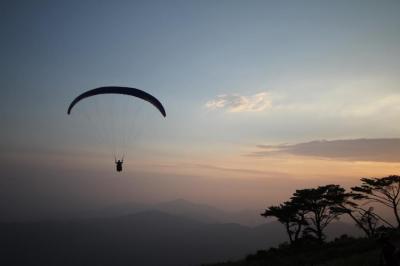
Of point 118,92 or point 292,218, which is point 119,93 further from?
point 292,218

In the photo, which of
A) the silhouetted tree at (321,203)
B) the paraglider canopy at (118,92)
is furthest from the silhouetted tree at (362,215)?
the paraglider canopy at (118,92)

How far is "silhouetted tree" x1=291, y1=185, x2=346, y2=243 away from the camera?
35406 mm

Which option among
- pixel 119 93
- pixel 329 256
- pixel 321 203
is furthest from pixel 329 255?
pixel 119 93

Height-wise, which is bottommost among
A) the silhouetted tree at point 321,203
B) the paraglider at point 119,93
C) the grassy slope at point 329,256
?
the grassy slope at point 329,256

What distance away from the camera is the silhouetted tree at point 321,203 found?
35406 millimetres

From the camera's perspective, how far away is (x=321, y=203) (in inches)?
1394

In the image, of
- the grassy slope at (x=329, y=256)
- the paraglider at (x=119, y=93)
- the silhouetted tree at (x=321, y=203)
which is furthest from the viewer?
the silhouetted tree at (x=321, y=203)

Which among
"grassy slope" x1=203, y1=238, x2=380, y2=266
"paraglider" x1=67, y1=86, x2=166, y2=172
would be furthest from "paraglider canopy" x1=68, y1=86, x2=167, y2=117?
"grassy slope" x1=203, y1=238, x2=380, y2=266

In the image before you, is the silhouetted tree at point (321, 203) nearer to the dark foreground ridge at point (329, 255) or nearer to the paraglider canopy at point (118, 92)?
Answer: the dark foreground ridge at point (329, 255)

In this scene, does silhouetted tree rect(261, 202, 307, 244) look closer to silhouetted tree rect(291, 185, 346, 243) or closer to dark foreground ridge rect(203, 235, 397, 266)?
silhouetted tree rect(291, 185, 346, 243)

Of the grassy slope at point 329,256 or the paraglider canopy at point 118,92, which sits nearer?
the grassy slope at point 329,256

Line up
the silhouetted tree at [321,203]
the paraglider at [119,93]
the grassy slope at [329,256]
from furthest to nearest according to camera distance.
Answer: the silhouetted tree at [321,203]
the paraglider at [119,93]
the grassy slope at [329,256]

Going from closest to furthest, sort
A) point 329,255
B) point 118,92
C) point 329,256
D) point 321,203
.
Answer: point 329,256 < point 329,255 < point 118,92 < point 321,203

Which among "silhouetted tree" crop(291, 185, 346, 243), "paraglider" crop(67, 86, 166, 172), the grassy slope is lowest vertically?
the grassy slope
